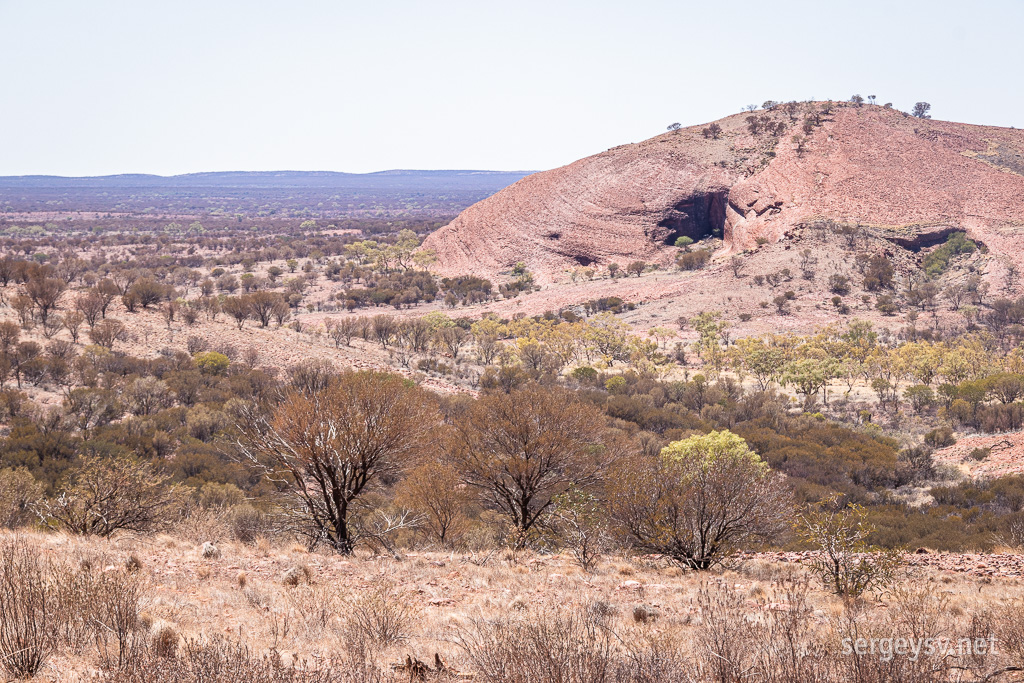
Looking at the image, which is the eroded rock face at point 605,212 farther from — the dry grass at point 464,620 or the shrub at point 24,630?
the shrub at point 24,630

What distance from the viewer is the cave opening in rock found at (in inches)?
3223

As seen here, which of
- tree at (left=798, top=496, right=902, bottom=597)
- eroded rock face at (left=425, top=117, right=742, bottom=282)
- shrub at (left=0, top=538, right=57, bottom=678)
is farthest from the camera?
eroded rock face at (left=425, top=117, right=742, bottom=282)

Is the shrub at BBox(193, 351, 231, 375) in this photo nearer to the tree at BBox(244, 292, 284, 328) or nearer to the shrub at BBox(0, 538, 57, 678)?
the tree at BBox(244, 292, 284, 328)

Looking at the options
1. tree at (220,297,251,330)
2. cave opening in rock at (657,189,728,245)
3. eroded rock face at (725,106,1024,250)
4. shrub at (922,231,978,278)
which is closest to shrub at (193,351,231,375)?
tree at (220,297,251,330)

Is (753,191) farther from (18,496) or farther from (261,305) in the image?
(18,496)

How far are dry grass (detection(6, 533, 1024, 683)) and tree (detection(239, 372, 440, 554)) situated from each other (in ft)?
6.63

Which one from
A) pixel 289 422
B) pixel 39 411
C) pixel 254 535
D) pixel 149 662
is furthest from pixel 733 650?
pixel 39 411

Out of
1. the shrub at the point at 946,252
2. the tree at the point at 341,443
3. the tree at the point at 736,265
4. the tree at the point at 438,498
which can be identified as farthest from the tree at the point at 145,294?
the shrub at the point at 946,252

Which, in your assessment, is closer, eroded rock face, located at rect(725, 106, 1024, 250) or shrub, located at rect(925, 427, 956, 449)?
shrub, located at rect(925, 427, 956, 449)

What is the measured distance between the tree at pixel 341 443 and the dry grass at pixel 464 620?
Answer: 202cm

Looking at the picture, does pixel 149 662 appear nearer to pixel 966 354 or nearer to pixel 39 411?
pixel 39 411

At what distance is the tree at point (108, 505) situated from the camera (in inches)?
511

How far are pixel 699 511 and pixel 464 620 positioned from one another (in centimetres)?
672

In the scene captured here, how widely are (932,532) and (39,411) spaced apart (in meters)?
32.9
